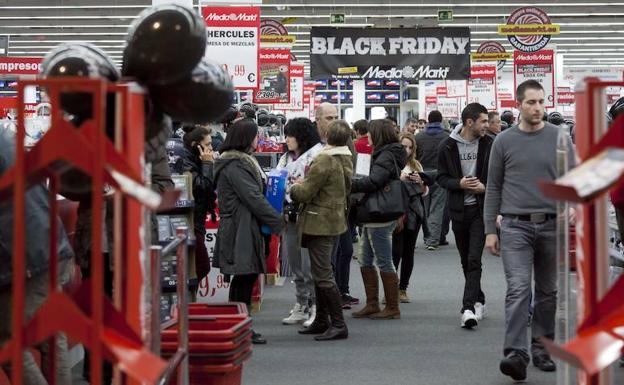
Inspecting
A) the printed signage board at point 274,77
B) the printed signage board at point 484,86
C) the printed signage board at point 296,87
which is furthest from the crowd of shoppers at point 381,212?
the printed signage board at point 296,87

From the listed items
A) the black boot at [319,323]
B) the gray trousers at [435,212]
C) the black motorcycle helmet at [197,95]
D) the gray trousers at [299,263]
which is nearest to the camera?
the black motorcycle helmet at [197,95]

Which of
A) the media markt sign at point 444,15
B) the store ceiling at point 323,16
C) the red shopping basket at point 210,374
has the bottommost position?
the red shopping basket at point 210,374

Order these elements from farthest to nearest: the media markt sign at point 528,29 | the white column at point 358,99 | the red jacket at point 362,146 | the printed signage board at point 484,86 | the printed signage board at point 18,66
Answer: the white column at point 358,99
the printed signage board at point 484,86
the printed signage board at point 18,66
the media markt sign at point 528,29
the red jacket at point 362,146

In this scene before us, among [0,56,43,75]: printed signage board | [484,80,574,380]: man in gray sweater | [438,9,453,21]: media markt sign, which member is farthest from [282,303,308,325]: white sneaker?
[438,9,453,21]: media markt sign

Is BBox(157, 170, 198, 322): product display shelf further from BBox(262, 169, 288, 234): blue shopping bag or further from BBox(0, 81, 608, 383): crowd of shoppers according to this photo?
BBox(262, 169, 288, 234): blue shopping bag

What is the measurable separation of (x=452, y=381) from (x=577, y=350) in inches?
139

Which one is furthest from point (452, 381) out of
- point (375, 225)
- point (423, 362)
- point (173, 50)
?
point (173, 50)

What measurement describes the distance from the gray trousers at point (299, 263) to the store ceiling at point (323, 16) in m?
15.5

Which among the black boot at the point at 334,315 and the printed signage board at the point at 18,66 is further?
the printed signage board at the point at 18,66

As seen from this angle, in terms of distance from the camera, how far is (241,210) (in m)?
6.64

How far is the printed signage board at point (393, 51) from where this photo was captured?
16.1 meters

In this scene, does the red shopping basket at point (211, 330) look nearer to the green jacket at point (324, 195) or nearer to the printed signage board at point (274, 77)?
the green jacket at point (324, 195)

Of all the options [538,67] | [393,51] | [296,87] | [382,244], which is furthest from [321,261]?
[296,87]

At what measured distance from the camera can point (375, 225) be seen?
7.60 m
